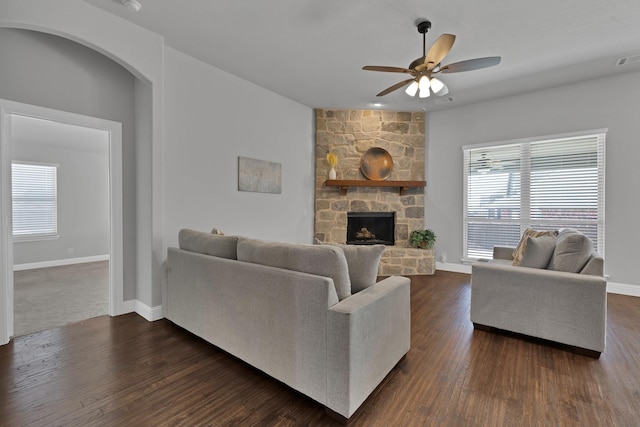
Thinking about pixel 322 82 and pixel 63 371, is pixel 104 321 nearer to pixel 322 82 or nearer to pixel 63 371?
pixel 63 371

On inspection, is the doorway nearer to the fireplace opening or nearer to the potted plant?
the fireplace opening

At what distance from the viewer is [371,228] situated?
5562 mm

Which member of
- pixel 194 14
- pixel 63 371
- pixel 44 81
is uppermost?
pixel 194 14

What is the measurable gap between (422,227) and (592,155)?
101 inches

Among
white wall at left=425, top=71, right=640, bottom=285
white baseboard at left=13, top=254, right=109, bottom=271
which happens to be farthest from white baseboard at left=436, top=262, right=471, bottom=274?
white baseboard at left=13, top=254, right=109, bottom=271

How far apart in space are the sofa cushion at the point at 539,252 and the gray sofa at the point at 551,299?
1cm

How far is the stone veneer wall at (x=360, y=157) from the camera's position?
5398 mm

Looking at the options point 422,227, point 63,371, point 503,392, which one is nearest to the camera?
point 503,392

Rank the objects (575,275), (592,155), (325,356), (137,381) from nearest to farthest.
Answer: (325,356), (137,381), (575,275), (592,155)

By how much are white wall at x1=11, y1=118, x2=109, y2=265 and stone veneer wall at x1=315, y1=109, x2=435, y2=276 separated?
3.94m

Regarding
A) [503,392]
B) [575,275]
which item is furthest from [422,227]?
[503,392]

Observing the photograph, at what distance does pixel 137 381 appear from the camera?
198cm

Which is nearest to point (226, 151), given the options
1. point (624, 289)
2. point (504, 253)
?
point (504, 253)

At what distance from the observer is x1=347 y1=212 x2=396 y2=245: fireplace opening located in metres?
5.46
